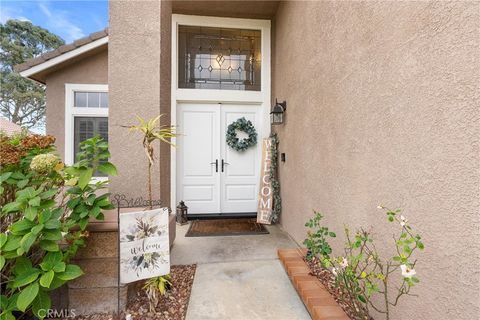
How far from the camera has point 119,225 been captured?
1.70 m

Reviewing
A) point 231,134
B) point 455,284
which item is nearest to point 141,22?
point 231,134

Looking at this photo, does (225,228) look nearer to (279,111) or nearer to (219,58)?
(279,111)

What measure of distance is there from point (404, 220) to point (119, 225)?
1836 millimetres

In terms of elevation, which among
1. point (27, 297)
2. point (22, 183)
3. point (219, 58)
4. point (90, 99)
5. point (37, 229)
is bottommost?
point (27, 297)

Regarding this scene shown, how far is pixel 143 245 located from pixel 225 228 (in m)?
1.99

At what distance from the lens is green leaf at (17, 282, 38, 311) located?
126 cm

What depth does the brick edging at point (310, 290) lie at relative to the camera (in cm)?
155

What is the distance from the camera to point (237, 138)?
420cm

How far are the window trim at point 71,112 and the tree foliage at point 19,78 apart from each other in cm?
915

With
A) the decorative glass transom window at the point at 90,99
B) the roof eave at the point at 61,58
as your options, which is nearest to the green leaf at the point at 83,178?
the decorative glass transom window at the point at 90,99

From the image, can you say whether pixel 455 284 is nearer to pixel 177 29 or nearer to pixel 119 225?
pixel 119 225

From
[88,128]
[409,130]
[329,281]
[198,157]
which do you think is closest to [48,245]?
[329,281]

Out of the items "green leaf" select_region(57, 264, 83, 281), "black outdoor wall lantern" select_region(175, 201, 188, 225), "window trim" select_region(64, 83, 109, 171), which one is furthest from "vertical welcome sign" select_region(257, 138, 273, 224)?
"window trim" select_region(64, 83, 109, 171)

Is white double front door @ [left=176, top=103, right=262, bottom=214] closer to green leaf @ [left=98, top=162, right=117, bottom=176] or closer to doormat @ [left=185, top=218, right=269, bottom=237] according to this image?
doormat @ [left=185, top=218, right=269, bottom=237]
